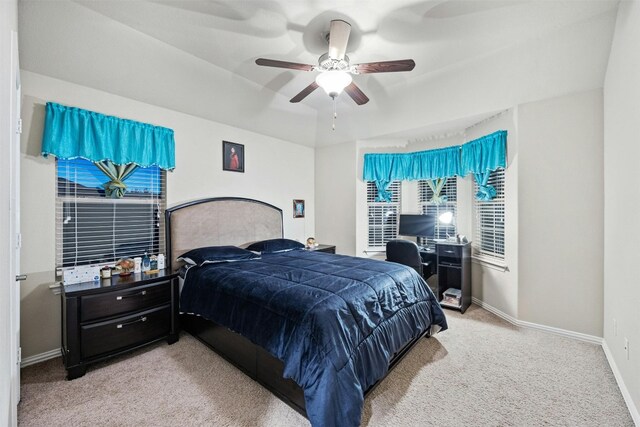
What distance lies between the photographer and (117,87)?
9.75 ft

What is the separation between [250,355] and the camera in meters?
2.31

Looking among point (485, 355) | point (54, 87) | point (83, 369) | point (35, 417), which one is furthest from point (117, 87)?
point (485, 355)

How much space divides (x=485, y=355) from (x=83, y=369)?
11.9ft

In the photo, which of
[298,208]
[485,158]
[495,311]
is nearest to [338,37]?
[485,158]

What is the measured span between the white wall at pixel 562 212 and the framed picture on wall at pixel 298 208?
11.2ft

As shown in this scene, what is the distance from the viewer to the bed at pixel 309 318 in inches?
67.8

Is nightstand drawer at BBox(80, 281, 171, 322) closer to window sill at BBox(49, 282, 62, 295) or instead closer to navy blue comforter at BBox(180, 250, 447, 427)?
navy blue comforter at BBox(180, 250, 447, 427)

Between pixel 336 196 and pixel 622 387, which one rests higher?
pixel 336 196

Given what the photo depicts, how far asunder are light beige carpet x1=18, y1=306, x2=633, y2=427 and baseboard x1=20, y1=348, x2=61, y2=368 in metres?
0.08

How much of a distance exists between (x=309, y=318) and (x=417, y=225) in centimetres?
325

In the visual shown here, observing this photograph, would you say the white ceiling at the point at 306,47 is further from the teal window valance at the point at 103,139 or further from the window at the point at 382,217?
the window at the point at 382,217

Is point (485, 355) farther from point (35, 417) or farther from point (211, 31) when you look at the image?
point (211, 31)

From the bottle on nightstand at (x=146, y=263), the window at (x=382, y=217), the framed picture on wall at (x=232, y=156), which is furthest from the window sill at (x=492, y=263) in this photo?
the bottle on nightstand at (x=146, y=263)

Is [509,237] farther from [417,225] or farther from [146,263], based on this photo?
[146,263]
